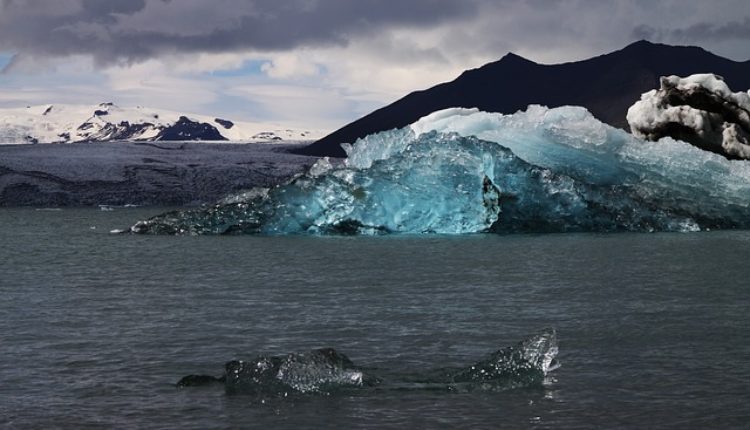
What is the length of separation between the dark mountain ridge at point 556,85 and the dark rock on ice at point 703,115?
78.4 meters

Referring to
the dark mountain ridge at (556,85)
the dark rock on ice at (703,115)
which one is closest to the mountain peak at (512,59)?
the dark mountain ridge at (556,85)

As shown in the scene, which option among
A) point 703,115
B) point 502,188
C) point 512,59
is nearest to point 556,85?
point 512,59

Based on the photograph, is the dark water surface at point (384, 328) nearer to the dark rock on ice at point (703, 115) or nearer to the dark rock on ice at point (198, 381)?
the dark rock on ice at point (198, 381)

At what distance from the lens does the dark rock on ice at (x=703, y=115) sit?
34.7 m

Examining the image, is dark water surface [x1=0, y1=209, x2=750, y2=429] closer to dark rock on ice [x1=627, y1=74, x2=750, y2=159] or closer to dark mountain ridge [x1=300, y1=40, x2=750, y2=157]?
dark rock on ice [x1=627, y1=74, x2=750, y2=159]

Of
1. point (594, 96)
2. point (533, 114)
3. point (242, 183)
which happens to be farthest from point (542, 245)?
point (594, 96)

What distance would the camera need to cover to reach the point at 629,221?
29328 millimetres

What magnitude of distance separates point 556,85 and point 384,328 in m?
119

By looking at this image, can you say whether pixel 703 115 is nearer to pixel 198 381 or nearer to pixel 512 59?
pixel 198 381

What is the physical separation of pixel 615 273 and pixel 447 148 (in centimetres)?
1025

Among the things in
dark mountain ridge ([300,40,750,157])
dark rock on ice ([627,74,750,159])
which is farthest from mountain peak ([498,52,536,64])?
dark rock on ice ([627,74,750,159])

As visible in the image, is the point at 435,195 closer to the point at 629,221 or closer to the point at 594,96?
the point at 629,221

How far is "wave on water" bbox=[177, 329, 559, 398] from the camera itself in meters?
8.53

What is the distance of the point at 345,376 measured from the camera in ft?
28.2
